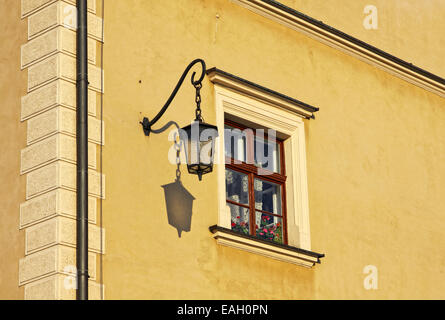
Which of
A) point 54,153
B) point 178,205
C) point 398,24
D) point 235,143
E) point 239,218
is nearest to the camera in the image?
point 54,153

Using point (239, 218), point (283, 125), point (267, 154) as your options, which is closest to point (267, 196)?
point (267, 154)

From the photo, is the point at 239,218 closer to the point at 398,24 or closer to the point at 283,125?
the point at 283,125

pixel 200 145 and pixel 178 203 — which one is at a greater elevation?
pixel 200 145

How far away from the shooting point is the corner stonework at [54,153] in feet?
29.5

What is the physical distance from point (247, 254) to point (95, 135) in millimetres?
2073

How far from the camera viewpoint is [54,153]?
926 cm

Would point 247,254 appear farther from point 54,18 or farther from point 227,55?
point 54,18

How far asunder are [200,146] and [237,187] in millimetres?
1443

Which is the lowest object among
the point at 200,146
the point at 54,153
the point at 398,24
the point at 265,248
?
the point at 265,248

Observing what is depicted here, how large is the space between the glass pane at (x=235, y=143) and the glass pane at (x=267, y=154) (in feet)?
0.67

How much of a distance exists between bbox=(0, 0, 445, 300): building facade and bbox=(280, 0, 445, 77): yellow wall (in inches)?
1.6
